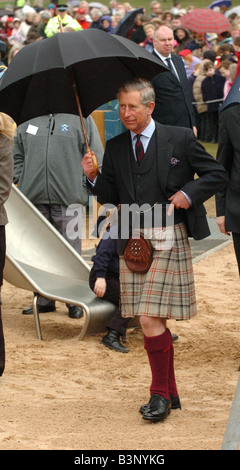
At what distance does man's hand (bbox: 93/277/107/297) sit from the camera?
6.25 meters

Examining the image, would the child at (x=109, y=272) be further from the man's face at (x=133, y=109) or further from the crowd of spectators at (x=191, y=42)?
the crowd of spectators at (x=191, y=42)

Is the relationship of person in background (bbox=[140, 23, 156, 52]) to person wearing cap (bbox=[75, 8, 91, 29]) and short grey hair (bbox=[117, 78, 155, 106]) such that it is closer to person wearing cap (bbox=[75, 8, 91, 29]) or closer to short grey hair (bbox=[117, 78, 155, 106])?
person wearing cap (bbox=[75, 8, 91, 29])

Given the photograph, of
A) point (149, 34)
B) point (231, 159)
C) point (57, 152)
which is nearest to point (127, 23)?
point (149, 34)

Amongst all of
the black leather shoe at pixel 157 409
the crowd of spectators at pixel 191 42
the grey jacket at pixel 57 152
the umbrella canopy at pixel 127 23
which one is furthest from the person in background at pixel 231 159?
the umbrella canopy at pixel 127 23

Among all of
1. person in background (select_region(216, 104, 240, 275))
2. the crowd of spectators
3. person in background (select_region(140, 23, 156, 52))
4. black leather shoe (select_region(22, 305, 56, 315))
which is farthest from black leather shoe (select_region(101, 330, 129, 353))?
person in background (select_region(140, 23, 156, 52))

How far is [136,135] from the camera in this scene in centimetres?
459

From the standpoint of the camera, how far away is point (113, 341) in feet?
20.2

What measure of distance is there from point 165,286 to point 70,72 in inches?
52.9

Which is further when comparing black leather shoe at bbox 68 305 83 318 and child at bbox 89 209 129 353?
black leather shoe at bbox 68 305 83 318

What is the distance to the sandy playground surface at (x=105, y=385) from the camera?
4258 mm

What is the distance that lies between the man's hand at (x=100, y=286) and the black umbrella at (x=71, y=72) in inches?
63.3

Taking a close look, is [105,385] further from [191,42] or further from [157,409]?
[191,42]

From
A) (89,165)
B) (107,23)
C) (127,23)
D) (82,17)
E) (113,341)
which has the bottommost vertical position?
(82,17)

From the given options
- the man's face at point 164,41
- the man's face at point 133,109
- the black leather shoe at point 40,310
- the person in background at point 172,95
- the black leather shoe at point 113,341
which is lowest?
the black leather shoe at point 40,310
